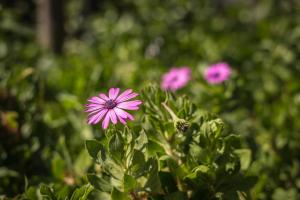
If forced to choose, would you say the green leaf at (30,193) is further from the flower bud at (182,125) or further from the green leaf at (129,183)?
the flower bud at (182,125)

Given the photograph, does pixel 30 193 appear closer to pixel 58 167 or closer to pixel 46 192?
pixel 46 192

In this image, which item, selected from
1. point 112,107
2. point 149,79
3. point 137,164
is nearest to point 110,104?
point 112,107

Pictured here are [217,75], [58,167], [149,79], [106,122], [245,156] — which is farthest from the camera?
[149,79]

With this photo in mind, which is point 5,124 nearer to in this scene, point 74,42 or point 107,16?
point 107,16

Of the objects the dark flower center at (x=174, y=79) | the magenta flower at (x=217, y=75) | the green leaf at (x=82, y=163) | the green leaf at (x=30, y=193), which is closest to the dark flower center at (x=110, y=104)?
the green leaf at (x=30, y=193)

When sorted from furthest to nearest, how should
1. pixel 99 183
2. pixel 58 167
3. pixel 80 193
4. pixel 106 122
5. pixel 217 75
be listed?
pixel 217 75, pixel 58 167, pixel 99 183, pixel 80 193, pixel 106 122

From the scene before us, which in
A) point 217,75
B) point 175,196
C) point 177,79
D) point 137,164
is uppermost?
point 177,79
